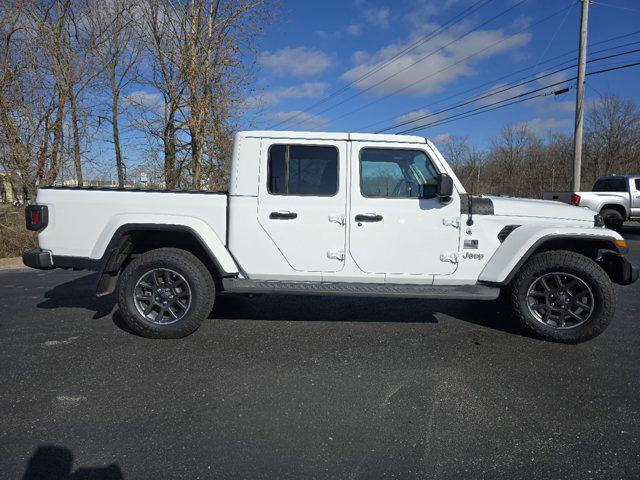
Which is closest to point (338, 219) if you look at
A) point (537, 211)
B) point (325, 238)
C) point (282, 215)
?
point (325, 238)

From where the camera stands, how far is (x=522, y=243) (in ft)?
12.3

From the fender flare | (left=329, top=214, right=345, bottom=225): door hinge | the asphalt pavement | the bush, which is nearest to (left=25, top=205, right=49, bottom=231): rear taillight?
the fender flare

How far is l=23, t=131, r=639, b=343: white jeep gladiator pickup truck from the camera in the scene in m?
3.80

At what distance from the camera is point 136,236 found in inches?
157

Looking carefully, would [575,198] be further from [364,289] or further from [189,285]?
[189,285]

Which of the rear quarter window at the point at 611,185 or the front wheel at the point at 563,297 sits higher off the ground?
the rear quarter window at the point at 611,185

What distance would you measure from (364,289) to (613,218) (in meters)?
13.1

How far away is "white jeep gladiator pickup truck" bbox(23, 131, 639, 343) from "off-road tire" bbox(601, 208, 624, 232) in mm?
10883

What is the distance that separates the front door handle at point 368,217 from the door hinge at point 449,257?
75 cm

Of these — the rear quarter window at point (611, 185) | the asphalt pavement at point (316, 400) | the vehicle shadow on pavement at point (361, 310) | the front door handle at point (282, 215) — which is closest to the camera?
the asphalt pavement at point (316, 400)

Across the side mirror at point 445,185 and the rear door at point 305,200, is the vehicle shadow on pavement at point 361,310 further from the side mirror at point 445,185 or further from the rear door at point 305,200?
the side mirror at point 445,185

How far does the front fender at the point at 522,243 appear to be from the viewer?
12.2ft

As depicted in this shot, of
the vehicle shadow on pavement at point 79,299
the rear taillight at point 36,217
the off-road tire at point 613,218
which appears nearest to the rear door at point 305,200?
the rear taillight at point 36,217

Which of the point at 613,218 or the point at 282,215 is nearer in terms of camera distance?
the point at 282,215
